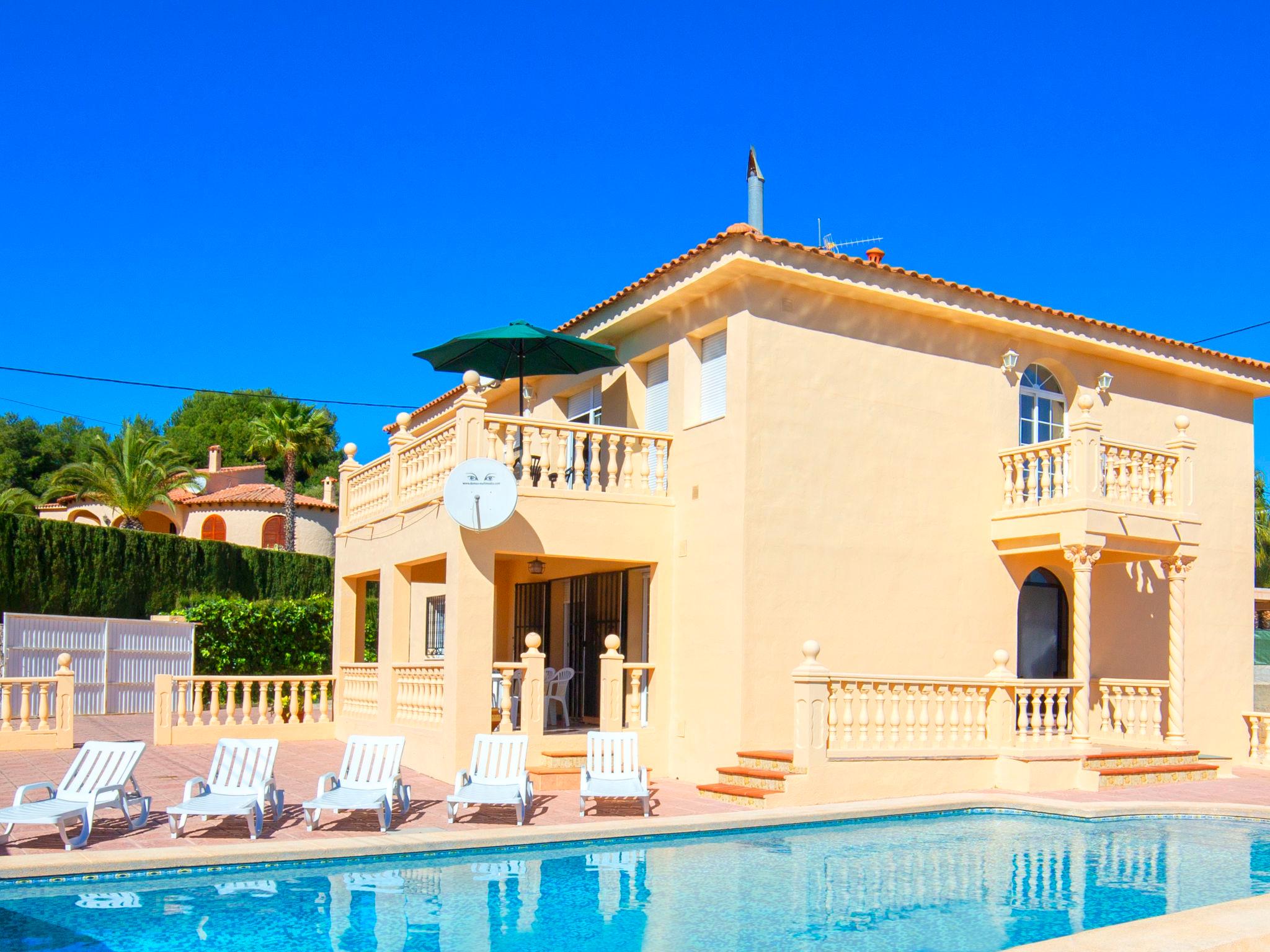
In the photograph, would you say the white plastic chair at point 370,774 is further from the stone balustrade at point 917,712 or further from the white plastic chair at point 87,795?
the stone balustrade at point 917,712

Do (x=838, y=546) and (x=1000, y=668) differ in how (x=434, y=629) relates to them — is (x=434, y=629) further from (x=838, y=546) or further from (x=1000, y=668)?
(x=1000, y=668)

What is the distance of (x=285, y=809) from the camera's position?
12.2 meters

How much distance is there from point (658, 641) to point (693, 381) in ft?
11.2

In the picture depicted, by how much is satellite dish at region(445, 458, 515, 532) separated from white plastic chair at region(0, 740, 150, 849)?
13.9ft

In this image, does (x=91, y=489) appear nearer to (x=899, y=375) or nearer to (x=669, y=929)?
(x=899, y=375)

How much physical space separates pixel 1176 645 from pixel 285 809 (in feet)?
→ 39.0

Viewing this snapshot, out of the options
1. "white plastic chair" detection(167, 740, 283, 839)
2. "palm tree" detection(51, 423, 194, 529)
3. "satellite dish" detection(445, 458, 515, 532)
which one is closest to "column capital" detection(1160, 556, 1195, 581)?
"satellite dish" detection(445, 458, 515, 532)

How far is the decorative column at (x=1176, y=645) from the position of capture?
16172mm

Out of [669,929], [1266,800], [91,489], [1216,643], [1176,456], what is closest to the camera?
[669,929]

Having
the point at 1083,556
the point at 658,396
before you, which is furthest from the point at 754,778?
the point at 658,396

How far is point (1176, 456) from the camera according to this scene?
16.4 metres

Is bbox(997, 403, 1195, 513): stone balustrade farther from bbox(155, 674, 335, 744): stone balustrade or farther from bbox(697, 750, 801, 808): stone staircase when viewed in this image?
bbox(155, 674, 335, 744): stone balustrade

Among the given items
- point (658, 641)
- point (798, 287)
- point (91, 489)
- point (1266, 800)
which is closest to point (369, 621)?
point (91, 489)

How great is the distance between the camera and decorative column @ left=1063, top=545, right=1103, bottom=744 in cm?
1488
